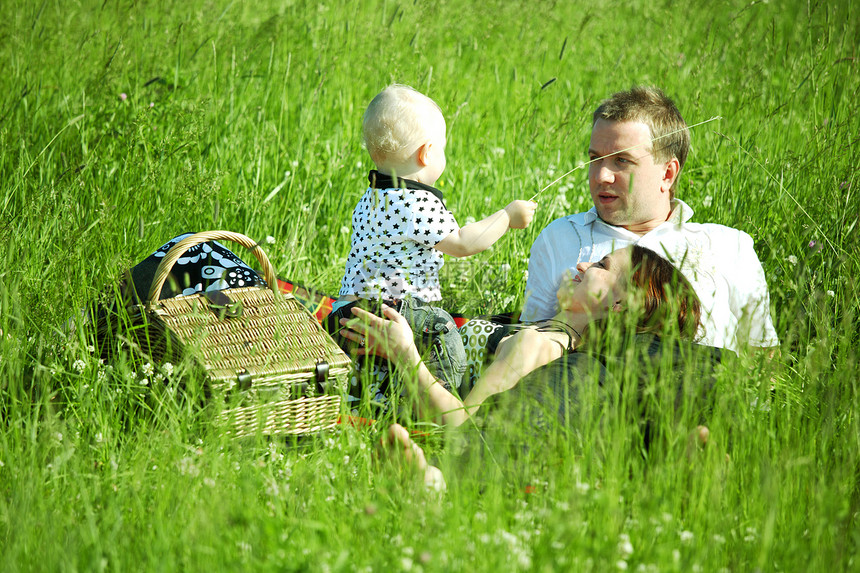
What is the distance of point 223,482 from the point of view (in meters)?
1.86

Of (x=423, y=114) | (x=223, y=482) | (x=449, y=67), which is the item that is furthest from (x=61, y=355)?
(x=449, y=67)

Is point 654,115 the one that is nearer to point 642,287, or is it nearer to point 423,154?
point 642,287

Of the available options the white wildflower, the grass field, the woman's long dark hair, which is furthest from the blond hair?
the white wildflower

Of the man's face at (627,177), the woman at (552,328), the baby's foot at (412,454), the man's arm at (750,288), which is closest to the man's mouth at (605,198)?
the man's face at (627,177)

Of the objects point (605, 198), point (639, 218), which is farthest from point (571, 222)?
point (639, 218)

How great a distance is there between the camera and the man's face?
3.16m

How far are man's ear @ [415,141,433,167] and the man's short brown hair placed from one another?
82cm

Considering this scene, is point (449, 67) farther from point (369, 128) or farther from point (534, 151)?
point (369, 128)

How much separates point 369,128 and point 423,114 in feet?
0.69

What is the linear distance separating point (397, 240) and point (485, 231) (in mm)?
331

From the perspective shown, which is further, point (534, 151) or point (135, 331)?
point (534, 151)

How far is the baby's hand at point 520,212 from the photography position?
287cm

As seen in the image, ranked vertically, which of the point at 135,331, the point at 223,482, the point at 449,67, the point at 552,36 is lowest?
the point at 223,482

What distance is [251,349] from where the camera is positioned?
238 centimetres
